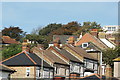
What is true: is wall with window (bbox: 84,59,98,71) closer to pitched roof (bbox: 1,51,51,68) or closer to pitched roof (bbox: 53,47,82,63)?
pitched roof (bbox: 53,47,82,63)

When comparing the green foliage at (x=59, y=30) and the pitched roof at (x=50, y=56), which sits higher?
the green foliage at (x=59, y=30)

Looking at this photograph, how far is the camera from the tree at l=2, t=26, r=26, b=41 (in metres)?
122

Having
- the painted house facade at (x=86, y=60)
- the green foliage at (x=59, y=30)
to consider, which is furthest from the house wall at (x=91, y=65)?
the green foliage at (x=59, y=30)

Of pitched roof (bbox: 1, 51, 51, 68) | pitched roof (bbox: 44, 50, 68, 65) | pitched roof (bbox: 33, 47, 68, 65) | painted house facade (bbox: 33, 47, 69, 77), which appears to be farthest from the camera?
pitched roof (bbox: 44, 50, 68, 65)

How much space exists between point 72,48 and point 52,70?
10.2m

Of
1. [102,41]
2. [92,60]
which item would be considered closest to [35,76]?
[92,60]

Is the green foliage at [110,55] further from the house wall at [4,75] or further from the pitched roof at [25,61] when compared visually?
the house wall at [4,75]

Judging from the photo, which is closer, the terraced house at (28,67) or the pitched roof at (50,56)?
the terraced house at (28,67)

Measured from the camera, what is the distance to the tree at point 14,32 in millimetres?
122375

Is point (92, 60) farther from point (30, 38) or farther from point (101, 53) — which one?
point (30, 38)

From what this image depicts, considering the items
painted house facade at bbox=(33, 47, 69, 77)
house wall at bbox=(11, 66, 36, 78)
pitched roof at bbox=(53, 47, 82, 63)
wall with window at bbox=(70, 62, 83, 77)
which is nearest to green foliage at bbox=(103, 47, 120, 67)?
wall with window at bbox=(70, 62, 83, 77)

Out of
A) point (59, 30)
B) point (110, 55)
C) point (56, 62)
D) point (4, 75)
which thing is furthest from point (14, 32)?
point (4, 75)

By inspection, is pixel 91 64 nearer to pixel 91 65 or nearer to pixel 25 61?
pixel 91 65

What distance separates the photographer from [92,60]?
6788 cm
